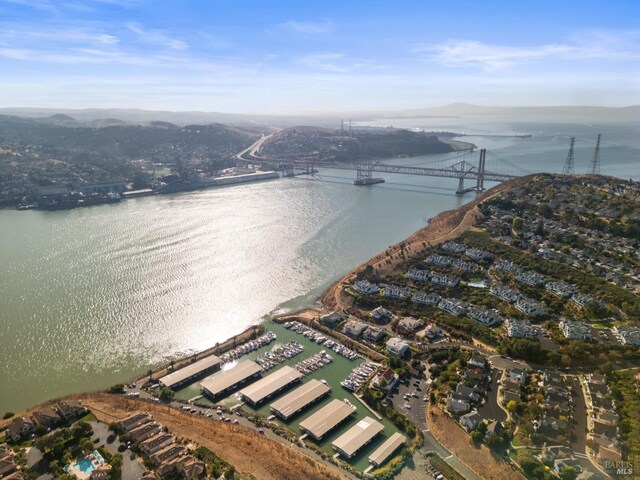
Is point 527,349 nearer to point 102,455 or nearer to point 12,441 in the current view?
point 102,455

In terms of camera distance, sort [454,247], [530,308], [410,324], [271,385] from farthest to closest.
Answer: [454,247] < [530,308] < [410,324] < [271,385]

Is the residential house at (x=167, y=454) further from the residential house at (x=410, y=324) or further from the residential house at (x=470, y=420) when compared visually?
the residential house at (x=410, y=324)

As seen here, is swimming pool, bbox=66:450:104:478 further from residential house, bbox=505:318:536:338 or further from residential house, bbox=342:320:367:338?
residential house, bbox=505:318:536:338

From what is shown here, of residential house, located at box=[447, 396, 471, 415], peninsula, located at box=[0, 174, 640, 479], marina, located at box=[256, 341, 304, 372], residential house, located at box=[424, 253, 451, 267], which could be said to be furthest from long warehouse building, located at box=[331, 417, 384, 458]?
residential house, located at box=[424, 253, 451, 267]

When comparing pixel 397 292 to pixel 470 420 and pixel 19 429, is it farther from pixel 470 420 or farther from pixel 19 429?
pixel 19 429

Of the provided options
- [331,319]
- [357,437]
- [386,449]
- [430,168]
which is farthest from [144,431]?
[430,168]
